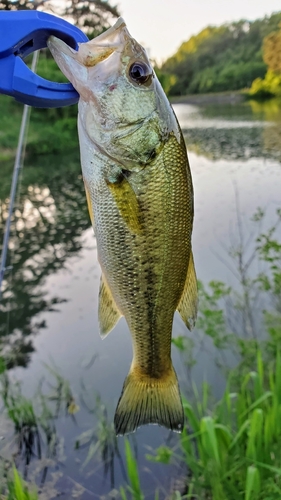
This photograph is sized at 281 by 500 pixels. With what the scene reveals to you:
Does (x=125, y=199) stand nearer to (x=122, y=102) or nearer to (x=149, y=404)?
(x=122, y=102)

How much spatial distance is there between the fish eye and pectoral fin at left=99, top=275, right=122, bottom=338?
1.78 feet

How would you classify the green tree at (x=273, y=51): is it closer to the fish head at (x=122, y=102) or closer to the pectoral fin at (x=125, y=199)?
the fish head at (x=122, y=102)

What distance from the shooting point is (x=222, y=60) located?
145 ft

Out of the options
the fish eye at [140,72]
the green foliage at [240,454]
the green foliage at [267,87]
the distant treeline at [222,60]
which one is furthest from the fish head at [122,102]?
the green foliage at [267,87]

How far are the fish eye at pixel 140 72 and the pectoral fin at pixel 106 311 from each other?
0.54 metres

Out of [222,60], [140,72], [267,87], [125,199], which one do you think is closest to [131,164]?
[125,199]

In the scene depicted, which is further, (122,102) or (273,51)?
(273,51)

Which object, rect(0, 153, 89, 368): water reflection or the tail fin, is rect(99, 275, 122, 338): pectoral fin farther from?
rect(0, 153, 89, 368): water reflection

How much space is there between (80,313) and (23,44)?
4.61m

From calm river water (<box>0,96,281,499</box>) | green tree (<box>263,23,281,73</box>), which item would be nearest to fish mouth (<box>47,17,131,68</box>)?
calm river water (<box>0,96,281,499</box>)

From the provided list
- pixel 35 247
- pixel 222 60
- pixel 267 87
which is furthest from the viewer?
pixel 222 60

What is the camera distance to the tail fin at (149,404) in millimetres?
1246

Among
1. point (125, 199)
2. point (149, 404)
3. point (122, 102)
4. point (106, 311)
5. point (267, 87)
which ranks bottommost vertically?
point (149, 404)

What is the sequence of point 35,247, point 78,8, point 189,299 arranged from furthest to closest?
point 35,247 → point 78,8 → point 189,299
